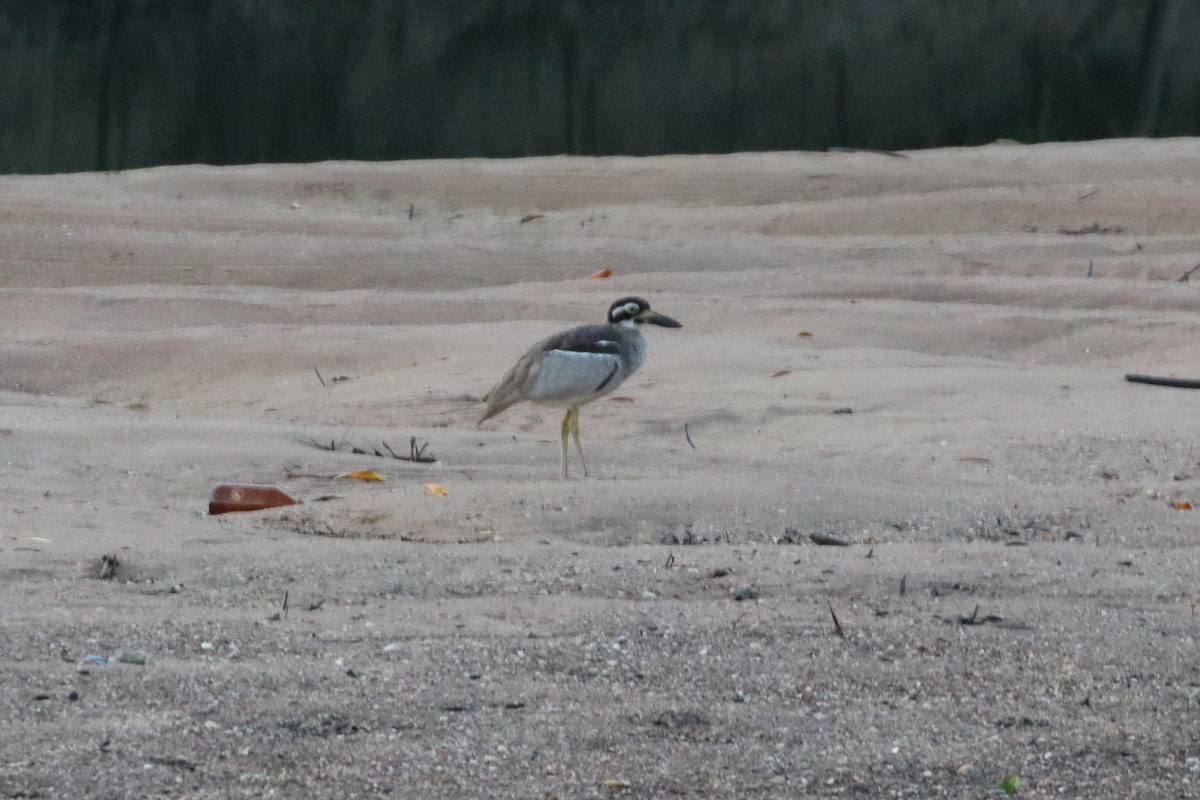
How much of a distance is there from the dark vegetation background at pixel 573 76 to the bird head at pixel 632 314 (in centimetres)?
806

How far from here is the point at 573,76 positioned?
48.5ft

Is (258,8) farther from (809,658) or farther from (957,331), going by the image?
(809,658)

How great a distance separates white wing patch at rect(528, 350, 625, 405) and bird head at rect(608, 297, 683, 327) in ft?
1.46

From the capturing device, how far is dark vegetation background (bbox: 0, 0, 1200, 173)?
1447 centimetres

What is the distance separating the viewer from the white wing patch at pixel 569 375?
633 centimetres

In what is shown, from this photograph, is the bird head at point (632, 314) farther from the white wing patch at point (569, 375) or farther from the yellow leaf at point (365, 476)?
the yellow leaf at point (365, 476)

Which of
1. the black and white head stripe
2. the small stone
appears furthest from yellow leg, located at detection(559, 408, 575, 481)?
the small stone

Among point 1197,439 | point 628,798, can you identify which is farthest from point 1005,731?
point 1197,439

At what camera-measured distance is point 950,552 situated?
16.2ft

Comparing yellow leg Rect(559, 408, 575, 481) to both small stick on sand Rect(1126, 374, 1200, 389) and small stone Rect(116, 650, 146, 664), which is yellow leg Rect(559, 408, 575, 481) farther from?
small stick on sand Rect(1126, 374, 1200, 389)

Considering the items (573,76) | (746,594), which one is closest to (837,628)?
(746,594)

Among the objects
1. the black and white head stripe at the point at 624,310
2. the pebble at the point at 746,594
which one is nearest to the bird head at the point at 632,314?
the black and white head stripe at the point at 624,310

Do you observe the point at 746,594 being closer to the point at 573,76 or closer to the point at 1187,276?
the point at 1187,276

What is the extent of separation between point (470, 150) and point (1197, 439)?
9323mm
